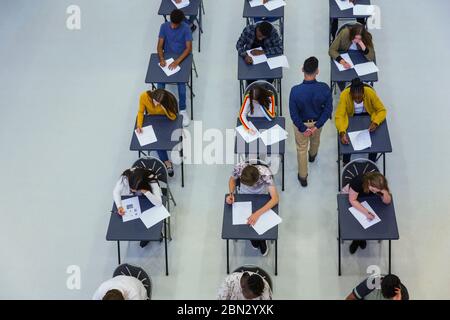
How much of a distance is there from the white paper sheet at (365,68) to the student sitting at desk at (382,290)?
106 inches

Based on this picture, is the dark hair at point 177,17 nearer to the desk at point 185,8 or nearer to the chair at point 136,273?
the desk at point 185,8

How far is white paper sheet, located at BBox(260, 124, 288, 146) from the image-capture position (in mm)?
6234

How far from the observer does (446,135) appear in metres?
7.05

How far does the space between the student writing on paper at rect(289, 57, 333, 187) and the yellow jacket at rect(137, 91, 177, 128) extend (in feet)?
4.23

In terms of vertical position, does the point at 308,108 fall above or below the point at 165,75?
below

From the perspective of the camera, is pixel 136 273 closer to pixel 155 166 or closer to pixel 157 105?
pixel 155 166

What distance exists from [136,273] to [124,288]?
1.02 ft

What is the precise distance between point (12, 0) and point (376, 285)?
714cm

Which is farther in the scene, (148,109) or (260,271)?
(148,109)

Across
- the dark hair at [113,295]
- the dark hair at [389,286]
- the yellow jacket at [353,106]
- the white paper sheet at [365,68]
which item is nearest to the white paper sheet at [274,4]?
the white paper sheet at [365,68]

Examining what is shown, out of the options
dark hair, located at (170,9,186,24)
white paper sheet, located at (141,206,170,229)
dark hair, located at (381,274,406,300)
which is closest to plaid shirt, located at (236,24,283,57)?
dark hair, located at (170,9,186,24)

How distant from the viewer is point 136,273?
17.6 feet

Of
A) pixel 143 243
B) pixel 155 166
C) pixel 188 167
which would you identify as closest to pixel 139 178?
pixel 155 166
